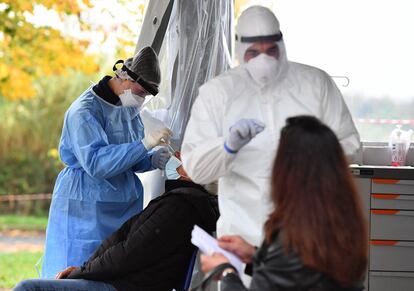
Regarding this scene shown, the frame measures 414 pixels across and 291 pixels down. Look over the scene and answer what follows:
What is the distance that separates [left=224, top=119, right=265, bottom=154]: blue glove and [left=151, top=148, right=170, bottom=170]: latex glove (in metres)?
1.35

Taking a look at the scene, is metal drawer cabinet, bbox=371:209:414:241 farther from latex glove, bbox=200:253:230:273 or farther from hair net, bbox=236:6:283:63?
latex glove, bbox=200:253:230:273

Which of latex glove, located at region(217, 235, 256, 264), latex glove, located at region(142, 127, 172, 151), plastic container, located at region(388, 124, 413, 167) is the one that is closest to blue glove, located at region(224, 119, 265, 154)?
latex glove, located at region(217, 235, 256, 264)

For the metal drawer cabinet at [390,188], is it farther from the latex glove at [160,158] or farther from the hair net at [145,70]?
the hair net at [145,70]

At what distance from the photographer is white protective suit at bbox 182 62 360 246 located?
2.77 metres

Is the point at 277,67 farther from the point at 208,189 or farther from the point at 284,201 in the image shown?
the point at 208,189

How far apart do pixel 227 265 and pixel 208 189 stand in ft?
4.09

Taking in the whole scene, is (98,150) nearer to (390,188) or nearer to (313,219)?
(313,219)

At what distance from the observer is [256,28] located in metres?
2.75

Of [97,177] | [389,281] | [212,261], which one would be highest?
[97,177]

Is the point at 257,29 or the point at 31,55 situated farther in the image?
the point at 31,55

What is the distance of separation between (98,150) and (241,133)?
1249 millimetres

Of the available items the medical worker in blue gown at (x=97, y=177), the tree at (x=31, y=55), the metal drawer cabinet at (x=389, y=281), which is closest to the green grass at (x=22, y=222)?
the tree at (x=31, y=55)

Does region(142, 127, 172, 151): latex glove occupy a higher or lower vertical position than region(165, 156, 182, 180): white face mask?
higher

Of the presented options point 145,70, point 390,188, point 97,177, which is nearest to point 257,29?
point 145,70
